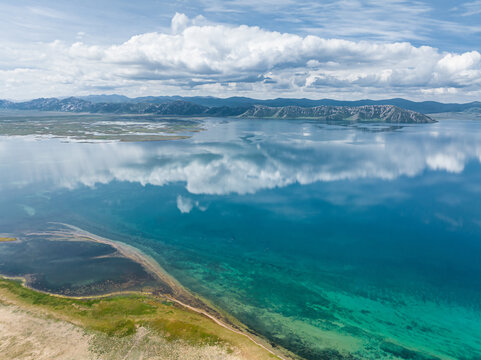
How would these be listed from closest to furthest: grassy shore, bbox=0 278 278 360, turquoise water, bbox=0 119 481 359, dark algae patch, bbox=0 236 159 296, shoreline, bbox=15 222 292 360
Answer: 1. grassy shore, bbox=0 278 278 360
2. shoreline, bbox=15 222 292 360
3. turquoise water, bbox=0 119 481 359
4. dark algae patch, bbox=0 236 159 296

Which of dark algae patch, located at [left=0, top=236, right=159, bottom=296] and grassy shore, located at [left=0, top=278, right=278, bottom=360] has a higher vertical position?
dark algae patch, located at [left=0, top=236, right=159, bottom=296]

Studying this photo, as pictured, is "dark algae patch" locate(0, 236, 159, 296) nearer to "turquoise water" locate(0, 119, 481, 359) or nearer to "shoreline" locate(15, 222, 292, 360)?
"shoreline" locate(15, 222, 292, 360)

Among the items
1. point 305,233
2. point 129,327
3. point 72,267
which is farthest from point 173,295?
point 305,233

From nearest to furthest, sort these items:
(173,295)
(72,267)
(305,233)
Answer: (173,295)
(72,267)
(305,233)

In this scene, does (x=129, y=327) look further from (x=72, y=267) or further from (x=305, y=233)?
(x=305, y=233)

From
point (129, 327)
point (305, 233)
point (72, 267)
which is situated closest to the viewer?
point (129, 327)

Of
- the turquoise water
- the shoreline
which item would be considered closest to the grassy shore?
the shoreline

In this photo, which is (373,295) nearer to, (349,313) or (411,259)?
(349,313)
